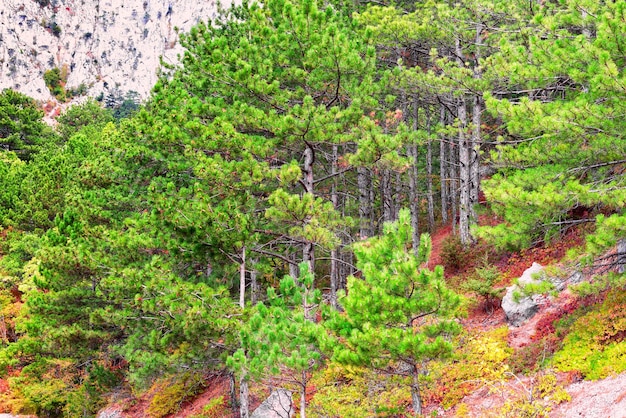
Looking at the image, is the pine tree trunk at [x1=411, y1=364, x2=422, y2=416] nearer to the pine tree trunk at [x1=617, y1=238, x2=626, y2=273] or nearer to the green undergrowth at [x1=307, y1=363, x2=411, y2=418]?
the green undergrowth at [x1=307, y1=363, x2=411, y2=418]

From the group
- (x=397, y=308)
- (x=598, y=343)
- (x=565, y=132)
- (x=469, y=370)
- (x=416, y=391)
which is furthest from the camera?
(x=469, y=370)

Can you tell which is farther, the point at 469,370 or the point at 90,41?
the point at 90,41

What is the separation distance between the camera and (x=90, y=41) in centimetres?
8862

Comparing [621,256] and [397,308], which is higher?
[621,256]

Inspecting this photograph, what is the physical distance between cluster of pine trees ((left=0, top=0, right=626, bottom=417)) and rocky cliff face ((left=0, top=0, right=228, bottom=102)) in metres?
72.4

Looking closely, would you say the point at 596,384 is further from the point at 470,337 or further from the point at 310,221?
the point at 310,221

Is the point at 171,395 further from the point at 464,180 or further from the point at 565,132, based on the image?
the point at 565,132

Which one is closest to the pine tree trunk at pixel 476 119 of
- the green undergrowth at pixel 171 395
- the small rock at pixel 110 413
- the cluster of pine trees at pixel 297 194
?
the cluster of pine trees at pixel 297 194

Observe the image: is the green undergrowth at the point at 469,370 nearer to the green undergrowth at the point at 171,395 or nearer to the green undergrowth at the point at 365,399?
the green undergrowth at the point at 365,399

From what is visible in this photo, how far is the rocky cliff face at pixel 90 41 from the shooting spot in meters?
80.1

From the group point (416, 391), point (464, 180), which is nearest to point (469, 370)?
point (416, 391)

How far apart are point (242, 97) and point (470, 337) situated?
745 cm

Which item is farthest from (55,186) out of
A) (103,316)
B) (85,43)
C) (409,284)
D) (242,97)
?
(85,43)

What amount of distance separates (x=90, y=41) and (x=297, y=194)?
91.8 metres
